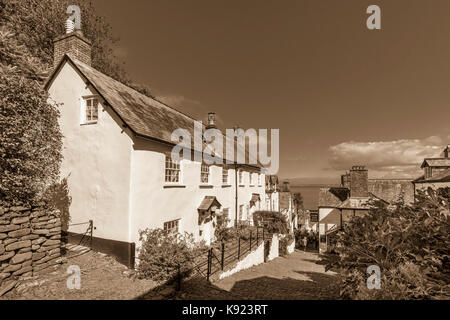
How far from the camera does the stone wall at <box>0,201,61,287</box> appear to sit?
6445 millimetres

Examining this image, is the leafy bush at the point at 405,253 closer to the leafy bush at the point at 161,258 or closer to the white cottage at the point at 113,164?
the leafy bush at the point at 161,258

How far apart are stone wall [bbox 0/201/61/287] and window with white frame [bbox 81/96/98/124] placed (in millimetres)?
4667

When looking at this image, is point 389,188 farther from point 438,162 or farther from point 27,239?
point 27,239

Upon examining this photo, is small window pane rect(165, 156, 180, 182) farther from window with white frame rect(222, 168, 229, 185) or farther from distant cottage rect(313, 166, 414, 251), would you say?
distant cottage rect(313, 166, 414, 251)

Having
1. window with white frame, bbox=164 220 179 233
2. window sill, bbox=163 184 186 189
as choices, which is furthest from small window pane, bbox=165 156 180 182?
window with white frame, bbox=164 220 179 233

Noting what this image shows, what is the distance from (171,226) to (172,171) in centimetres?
289

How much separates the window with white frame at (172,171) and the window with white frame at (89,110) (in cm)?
400

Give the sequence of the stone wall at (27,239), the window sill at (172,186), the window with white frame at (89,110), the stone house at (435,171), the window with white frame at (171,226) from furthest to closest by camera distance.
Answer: the stone house at (435,171)
the window with white frame at (171,226)
the window sill at (172,186)
the window with white frame at (89,110)
the stone wall at (27,239)

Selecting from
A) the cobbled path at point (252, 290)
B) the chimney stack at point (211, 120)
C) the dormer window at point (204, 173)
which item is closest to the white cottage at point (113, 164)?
the dormer window at point (204, 173)

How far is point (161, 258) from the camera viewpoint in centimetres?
853

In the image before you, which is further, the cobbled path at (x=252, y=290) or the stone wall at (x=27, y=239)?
the cobbled path at (x=252, y=290)

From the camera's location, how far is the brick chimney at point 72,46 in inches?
438

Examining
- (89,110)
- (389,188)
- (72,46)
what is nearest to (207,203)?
(89,110)
